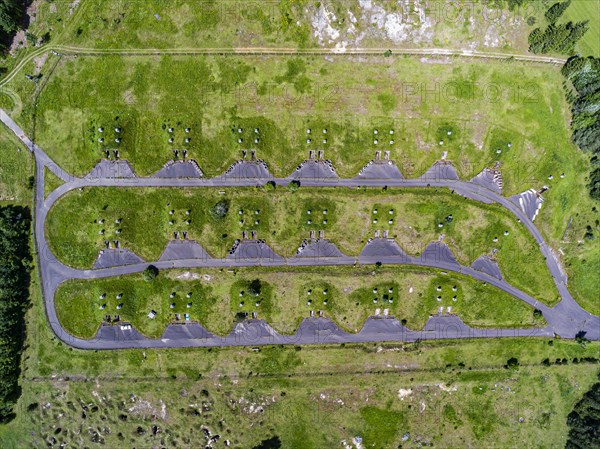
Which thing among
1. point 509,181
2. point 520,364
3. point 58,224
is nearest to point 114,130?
point 58,224

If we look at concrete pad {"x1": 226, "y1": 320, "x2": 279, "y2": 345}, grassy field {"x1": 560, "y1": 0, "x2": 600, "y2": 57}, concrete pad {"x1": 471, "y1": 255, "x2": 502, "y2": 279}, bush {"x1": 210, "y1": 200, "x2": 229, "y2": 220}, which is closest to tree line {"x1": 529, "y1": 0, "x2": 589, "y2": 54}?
grassy field {"x1": 560, "y1": 0, "x2": 600, "y2": 57}

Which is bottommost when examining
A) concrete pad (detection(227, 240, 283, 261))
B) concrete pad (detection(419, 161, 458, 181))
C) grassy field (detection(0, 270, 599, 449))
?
grassy field (detection(0, 270, 599, 449))

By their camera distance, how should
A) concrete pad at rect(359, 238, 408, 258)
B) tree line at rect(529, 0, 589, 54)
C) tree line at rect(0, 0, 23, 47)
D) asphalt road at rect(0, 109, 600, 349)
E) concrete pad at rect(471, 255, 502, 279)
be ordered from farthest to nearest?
concrete pad at rect(471, 255, 502, 279) → concrete pad at rect(359, 238, 408, 258) → asphalt road at rect(0, 109, 600, 349) → tree line at rect(529, 0, 589, 54) → tree line at rect(0, 0, 23, 47)

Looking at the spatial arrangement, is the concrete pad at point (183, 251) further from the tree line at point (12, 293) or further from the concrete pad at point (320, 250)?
the tree line at point (12, 293)

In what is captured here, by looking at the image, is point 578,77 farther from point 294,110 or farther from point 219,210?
point 219,210

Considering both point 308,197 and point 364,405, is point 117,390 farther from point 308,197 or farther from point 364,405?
point 308,197

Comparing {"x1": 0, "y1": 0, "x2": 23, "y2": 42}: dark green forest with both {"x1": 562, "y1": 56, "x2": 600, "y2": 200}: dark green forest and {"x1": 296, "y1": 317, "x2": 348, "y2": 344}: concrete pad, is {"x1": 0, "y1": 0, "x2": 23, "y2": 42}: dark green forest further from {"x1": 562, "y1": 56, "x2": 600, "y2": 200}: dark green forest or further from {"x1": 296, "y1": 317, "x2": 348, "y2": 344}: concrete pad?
{"x1": 562, "y1": 56, "x2": 600, "y2": 200}: dark green forest
